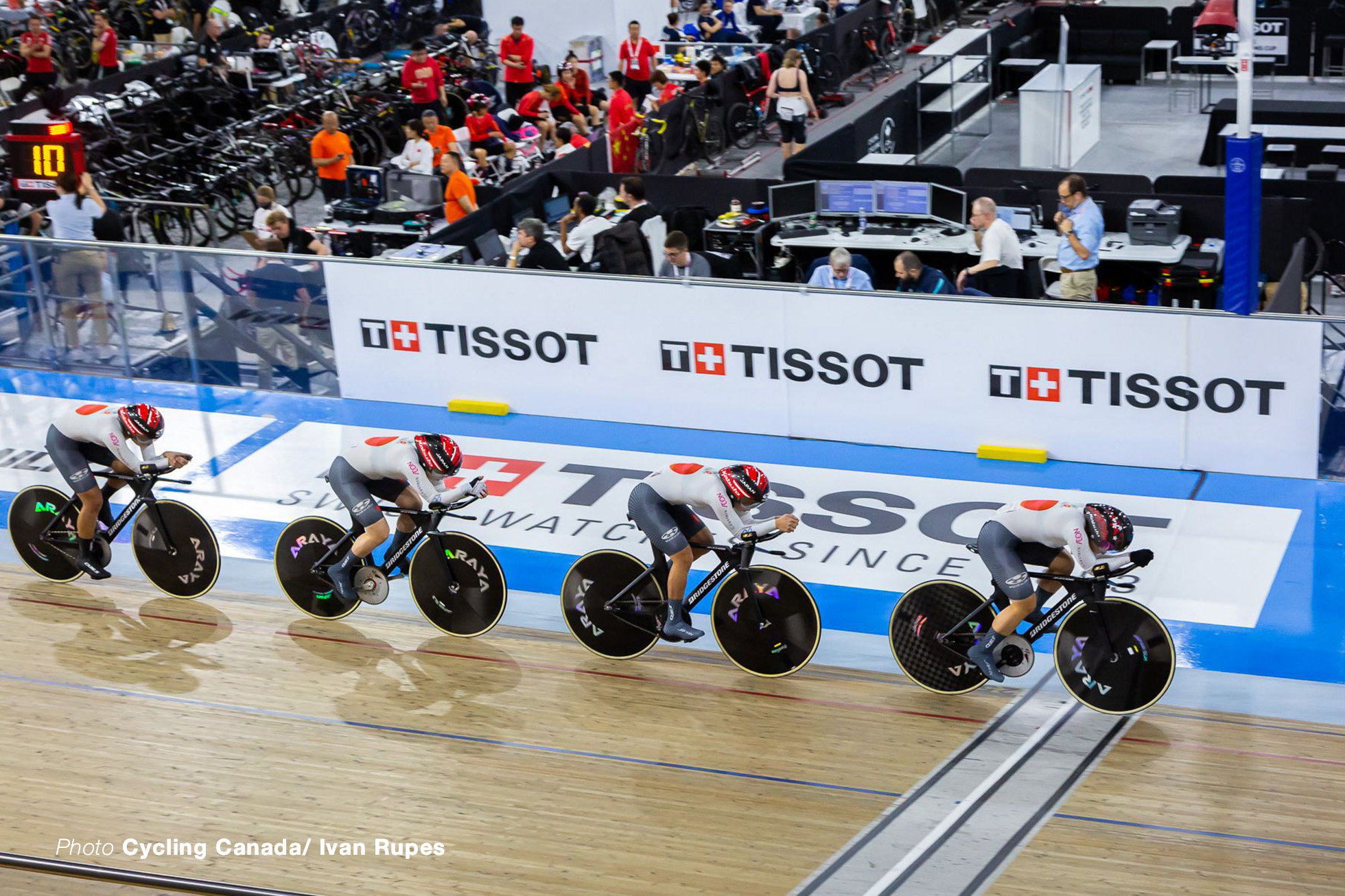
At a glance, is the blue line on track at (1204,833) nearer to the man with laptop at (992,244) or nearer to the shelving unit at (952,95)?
the man with laptop at (992,244)

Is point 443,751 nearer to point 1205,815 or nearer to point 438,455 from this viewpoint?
point 438,455

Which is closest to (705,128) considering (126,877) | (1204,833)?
(1204,833)

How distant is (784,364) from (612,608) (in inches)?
146

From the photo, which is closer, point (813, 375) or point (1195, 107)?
point (813, 375)

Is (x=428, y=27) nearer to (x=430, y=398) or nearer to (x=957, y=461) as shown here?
(x=430, y=398)

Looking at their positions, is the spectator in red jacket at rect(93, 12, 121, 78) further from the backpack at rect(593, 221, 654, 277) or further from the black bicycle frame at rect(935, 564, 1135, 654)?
the black bicycle frame at rect(935, 564, 1135, 654)

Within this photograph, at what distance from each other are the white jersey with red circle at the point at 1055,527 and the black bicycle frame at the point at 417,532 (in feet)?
10.3

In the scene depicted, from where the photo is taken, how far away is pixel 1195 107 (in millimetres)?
23578

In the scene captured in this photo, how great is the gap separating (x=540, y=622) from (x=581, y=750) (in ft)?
5.58

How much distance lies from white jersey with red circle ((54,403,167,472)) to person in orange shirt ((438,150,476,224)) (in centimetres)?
649

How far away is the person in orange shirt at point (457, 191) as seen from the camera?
16047 millimetres

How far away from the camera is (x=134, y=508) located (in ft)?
33.4

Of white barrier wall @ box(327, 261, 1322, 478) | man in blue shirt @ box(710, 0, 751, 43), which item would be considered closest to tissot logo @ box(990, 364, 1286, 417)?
white barrier wall @ box(327, 261, 1322, 478)

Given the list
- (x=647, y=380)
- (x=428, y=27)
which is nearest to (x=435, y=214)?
(x=647, y=380)
